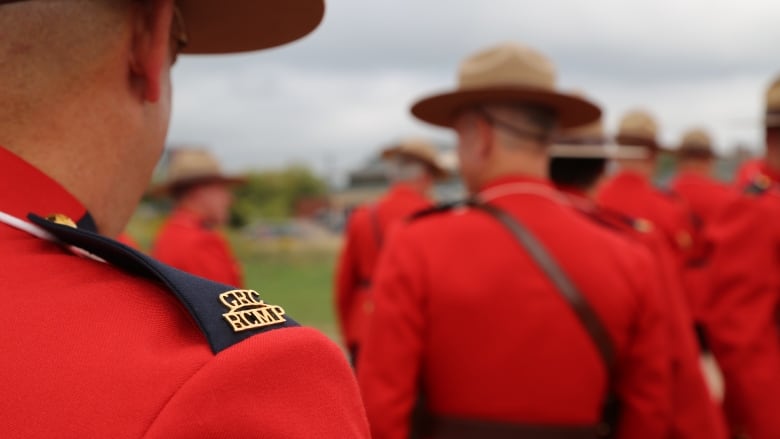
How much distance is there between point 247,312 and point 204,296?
0.16 feet

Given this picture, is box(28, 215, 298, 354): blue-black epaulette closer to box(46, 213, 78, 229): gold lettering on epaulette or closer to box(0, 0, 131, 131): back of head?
box(46, 213, 78, 229): gold lettering on epaulette

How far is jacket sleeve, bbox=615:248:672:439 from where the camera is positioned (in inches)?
104

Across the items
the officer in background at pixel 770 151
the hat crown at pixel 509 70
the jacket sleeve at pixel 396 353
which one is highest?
the hat crown at pixel 509 70

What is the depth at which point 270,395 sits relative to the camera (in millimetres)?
795

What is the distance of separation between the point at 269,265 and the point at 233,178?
19512mm

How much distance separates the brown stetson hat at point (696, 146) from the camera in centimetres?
798

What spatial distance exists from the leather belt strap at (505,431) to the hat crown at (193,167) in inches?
162

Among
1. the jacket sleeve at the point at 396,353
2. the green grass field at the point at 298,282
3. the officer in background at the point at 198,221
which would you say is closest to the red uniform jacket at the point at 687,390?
the jacket sleeve at the point at 396,353

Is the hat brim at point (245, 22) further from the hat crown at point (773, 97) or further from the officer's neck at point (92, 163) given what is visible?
the hat crown at point (773, 97)

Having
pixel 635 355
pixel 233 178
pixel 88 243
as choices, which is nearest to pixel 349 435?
pixel 88 243

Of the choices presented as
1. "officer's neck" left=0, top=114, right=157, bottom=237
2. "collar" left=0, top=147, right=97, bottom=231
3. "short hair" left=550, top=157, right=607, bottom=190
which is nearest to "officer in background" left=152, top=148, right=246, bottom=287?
"short hair" left=550, top=157, right=607, bottom=190

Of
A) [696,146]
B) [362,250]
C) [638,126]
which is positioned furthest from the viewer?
[696,146]

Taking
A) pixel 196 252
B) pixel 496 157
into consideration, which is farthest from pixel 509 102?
pixel 196 252

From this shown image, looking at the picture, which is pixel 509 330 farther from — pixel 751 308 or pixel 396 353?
pixel 751 308
